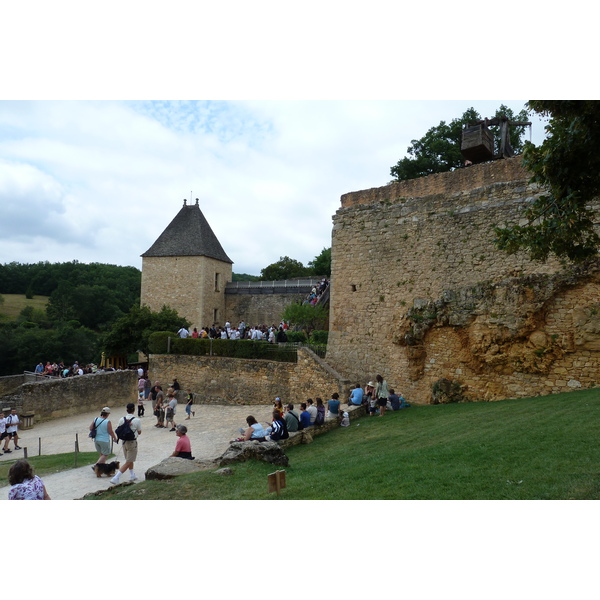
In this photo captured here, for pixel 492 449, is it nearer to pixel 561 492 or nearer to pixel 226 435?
pixel 561 492

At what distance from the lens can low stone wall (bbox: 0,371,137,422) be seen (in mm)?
17469

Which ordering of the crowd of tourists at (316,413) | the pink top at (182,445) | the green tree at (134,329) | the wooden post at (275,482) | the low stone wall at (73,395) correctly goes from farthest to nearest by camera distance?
the green tree at (134,329)
the low stone wall at (73,395)
the crowd of tourists at (316,413)
the pink top at (182,445)
the wooden post at (275,482)

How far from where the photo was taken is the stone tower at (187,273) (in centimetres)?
3459

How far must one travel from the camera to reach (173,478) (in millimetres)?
6855

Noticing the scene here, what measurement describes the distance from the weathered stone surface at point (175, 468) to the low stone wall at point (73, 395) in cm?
1253

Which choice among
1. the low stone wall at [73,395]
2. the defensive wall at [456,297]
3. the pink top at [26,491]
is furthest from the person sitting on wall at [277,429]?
the low stone wall at [73,395]

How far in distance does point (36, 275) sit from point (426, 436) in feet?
250

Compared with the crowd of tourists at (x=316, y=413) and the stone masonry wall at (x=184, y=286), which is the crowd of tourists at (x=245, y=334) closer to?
the crowd of tourists at (x=316, y=413)

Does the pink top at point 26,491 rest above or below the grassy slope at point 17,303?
below

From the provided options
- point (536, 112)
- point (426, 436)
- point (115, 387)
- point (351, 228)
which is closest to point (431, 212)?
point (351, 228)

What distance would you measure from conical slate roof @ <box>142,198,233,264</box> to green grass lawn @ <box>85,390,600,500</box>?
27.7 m

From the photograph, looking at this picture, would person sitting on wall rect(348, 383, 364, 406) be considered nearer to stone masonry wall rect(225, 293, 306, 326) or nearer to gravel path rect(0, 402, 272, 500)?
gravel path rect(0, 402, 272, 500)

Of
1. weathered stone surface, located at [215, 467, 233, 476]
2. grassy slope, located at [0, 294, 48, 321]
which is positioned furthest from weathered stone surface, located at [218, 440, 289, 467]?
grassy slope, located at [0, 294, 48, 321]

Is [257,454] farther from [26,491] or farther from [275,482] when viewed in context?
[26,491]
